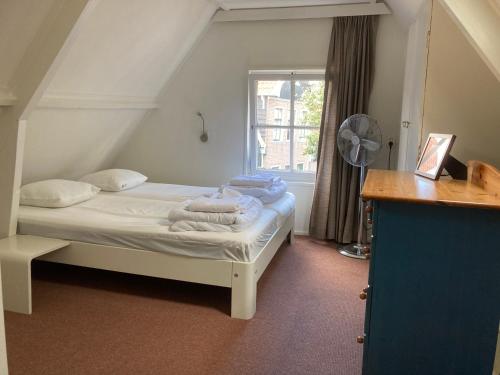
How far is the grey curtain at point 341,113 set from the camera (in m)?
4.02

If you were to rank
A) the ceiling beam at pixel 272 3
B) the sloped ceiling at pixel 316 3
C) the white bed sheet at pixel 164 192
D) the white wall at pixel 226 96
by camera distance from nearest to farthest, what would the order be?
the sloped ceiling at pixel 316 3 → the white bed sheet at pixel 164 192 → the ceiling beam at pixel 272 3 → the white wall at pixel 226 96

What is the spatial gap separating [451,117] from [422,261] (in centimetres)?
125

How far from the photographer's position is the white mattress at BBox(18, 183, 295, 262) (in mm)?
2723

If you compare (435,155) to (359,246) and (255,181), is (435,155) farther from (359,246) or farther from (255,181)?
(359,246)

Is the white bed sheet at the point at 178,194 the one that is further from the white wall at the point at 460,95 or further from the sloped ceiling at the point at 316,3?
the sloped ceiling at the point at 316,3

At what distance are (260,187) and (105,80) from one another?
1557 millimetres

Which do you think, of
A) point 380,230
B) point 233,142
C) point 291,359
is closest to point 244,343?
point 291,359

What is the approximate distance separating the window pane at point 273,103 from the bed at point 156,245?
4.56ft

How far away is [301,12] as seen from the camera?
4.12m

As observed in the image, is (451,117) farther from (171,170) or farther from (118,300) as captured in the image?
(171,170)

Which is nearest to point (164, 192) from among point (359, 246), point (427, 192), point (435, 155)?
point (359, 246)

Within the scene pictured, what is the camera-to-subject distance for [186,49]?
4449mm

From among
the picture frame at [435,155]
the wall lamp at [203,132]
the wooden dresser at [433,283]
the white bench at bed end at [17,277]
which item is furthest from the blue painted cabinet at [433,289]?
the wall lamp at [203,132]

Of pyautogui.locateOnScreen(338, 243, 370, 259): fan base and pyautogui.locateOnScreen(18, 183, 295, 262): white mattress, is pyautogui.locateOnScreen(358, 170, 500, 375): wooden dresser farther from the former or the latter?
pyautogui.locateOnScreen(338, 243, 370, 259): fan base
